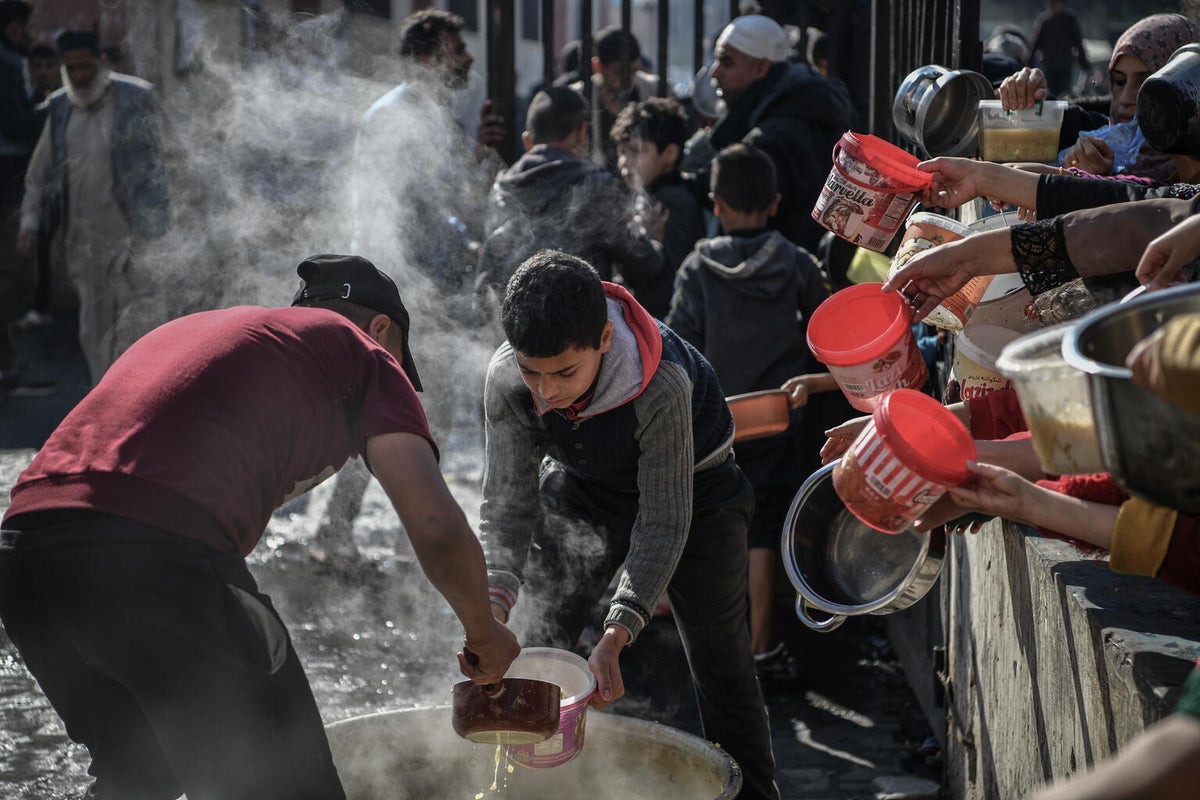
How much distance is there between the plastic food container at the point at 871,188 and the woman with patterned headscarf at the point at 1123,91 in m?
0.76

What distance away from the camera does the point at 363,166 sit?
6.46 metres

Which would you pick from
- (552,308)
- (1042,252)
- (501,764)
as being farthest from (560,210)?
(1042,252)

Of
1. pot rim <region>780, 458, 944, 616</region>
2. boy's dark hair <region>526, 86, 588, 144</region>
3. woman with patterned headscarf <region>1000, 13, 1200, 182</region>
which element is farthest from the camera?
boy's dark hair <region>526, 86, 588, 144</region>

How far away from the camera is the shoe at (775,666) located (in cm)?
509

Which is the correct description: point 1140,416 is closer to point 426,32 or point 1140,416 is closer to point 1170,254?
point 1170,254

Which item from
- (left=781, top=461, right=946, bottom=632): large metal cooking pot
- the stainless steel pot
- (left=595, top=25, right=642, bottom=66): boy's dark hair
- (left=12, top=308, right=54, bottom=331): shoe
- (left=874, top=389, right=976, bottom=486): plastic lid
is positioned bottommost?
(left=12, top=308, right=54, bottom=331): shoe

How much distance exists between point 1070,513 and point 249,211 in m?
5.89

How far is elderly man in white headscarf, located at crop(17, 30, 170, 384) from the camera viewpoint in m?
6.90

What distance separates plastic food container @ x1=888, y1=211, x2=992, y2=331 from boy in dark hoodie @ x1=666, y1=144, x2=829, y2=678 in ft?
6.91

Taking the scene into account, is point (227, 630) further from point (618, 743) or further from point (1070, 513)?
point (1070, 513)

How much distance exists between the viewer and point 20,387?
9.43 m

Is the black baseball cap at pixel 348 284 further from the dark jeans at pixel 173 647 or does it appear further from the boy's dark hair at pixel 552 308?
the dark jeans at pixel 173 647

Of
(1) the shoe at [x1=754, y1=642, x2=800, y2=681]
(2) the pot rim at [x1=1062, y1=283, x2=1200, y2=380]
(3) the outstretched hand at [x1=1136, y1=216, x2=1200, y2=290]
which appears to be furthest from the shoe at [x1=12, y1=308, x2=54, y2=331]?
(2) the pot rim at [x1=1062, y1=283, x2=1200, y2=380]

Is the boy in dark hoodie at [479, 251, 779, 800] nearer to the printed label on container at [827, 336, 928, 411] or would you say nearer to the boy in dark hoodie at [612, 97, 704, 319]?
the printed label on container at [827, 336, 928, 411]
